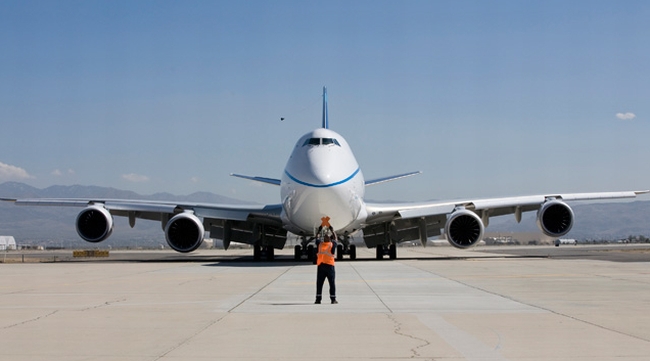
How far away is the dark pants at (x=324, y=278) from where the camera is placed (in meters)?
13.6

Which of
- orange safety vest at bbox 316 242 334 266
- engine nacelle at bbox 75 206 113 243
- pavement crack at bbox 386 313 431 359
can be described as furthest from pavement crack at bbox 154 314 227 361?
engine nacelle at bbox 75 206 113 243

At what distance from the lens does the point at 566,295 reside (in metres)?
14.7

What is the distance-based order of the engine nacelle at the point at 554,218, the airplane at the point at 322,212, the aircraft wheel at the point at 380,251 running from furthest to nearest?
the aircraft wheel at the point at 380,251
the engine nacelle at the point at 554,218
the airplane at the point at 322,212

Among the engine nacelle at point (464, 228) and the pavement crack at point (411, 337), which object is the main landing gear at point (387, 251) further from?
the pavement crack at point (411, 337)

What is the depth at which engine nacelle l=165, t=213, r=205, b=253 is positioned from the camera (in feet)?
103

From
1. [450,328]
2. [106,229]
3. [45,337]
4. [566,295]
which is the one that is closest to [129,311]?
[45,337]

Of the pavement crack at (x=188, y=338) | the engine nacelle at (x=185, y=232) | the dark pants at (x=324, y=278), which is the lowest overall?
the pavement crack at (x=188, y=338)

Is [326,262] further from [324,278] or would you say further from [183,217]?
[183,217]

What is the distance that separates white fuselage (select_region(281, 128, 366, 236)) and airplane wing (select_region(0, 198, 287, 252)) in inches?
114

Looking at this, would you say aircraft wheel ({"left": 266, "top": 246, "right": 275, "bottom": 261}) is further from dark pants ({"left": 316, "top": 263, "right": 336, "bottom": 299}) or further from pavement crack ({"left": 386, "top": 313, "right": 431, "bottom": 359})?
pavement crack ({"left": 386, "top": 313, "right": 431, "bottom": 359})

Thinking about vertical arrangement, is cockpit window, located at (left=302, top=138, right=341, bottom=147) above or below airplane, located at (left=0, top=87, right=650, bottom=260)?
above

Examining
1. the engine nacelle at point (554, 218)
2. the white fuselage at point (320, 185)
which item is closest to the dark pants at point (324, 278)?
the white fuselage at point (320, 185)

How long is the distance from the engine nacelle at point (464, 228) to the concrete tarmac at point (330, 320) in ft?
39.4

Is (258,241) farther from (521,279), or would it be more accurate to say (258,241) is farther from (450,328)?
(450,328)
